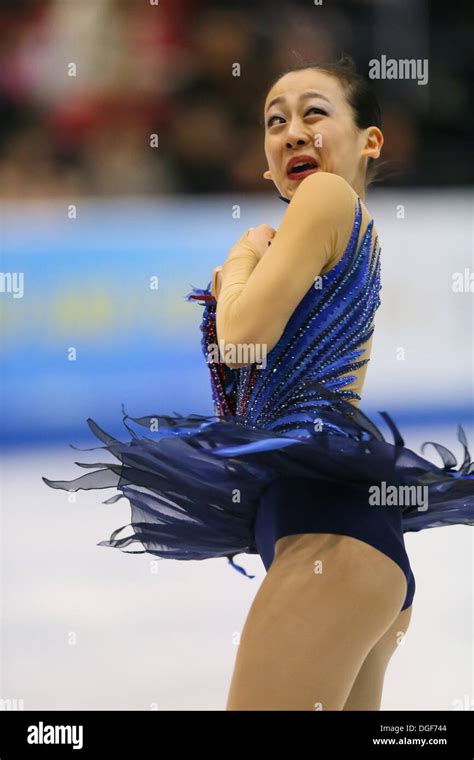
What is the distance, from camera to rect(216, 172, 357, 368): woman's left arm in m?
1.33

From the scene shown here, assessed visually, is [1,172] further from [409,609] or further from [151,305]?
[409,609]

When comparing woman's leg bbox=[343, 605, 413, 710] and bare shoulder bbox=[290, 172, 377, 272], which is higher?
bare shoulder bbox=[290, 172, 377, 272]

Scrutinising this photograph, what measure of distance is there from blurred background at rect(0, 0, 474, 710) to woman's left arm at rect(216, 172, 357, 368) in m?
1.05

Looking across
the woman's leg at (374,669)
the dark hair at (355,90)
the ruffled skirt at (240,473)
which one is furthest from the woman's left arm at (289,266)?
the woman's leg at (374,669)

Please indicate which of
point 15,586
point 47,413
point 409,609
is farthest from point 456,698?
point 47,413

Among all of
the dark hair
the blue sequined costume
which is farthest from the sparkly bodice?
the dark hair

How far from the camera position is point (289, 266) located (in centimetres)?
134

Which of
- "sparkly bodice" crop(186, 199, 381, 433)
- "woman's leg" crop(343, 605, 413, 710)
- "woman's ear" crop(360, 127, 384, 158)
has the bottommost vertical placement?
"woman's leg" crop(343, 605, 413, 710)

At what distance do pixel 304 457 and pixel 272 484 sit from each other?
8 cm

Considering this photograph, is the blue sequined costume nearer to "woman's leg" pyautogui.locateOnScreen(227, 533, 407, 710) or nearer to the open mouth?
"woman's leg" pyautogui.locateOnScreen(227, 533, 407, 710)

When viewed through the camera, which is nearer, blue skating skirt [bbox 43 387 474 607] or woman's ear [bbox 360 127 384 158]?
blue skating skirt [bbox 43 387 474 607]

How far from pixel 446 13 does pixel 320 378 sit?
3434 millimetres

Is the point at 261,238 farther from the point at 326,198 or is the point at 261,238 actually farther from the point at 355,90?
the point at 355,90

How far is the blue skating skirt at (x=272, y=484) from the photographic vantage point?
4.40 feet
